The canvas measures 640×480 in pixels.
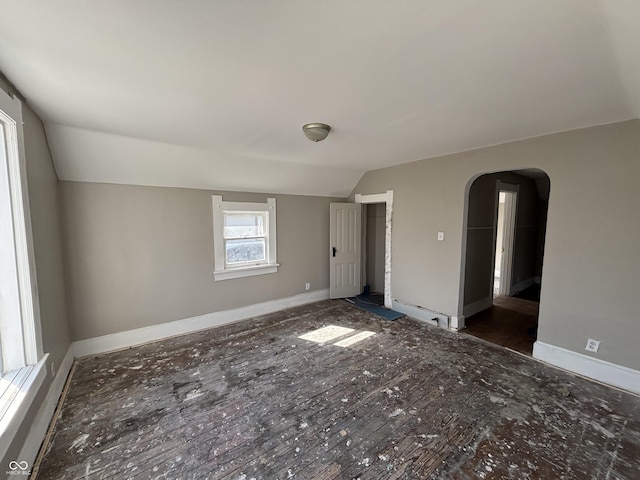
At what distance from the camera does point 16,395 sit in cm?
162

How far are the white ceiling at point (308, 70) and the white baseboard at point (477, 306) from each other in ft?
8.38

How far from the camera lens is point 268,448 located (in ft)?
5.94

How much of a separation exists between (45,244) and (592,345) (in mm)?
5223

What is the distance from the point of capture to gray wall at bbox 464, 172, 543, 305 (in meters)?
4.04

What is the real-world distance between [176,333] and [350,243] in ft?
10.7

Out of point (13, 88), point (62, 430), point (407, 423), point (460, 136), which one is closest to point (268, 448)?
point (407, 423)

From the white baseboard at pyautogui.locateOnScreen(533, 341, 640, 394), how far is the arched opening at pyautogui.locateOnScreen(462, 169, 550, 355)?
0.67ft

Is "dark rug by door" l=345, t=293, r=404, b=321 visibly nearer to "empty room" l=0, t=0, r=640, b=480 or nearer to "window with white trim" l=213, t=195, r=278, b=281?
"empty room" l=0, t=0, r=640, b=480

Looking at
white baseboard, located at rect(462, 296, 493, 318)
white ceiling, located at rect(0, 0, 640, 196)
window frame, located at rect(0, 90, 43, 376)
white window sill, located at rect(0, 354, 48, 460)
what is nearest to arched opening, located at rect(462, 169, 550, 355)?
white baseboard, located at rect(462, 296, 493, 318)

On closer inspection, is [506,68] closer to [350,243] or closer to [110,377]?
[350,243]

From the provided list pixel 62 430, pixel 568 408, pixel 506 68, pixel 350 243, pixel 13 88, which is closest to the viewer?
pixel 506 68

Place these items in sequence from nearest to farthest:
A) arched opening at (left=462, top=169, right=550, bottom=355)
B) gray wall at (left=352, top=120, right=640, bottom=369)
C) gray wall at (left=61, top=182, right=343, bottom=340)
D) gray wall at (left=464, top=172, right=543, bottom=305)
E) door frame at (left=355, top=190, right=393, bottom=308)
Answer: gray wall at (left=352, top=120, right=640, bottom=369), gray wall at (left=61, top=182, right=343, bottom=340), arched opening at (left=462, top=169, right=550, bottom=355), gray wall at (left=464, top=172, right=543, bottom=305), door frame at (left=355, top=190, right=393, bottom=308)

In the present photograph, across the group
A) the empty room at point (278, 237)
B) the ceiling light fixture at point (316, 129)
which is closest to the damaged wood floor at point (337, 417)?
the empty room at point (278, 237)

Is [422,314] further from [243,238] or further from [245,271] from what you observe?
[243,238]
